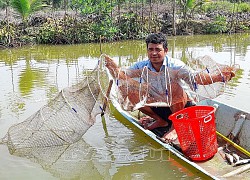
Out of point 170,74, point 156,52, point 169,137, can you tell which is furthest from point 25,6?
point 169,137

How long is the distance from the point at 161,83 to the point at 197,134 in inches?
37.4

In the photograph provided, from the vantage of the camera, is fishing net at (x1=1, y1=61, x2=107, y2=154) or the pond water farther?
fishing net at (x1=1, y1=61, x2=107, y2=154)

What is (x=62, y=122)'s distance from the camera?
4.58 metres

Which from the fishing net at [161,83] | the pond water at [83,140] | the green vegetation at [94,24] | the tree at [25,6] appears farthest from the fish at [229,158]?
the tree at [25,6]

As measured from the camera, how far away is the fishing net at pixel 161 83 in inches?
169

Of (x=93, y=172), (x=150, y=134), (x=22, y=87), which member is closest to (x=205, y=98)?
(x=150, y=134)

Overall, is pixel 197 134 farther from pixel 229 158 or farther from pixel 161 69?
pixel 161 69

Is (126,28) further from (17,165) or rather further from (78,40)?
(17,165)

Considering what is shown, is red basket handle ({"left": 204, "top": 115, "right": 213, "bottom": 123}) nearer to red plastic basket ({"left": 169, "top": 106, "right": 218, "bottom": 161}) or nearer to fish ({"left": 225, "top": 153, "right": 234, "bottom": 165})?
red plastic basket ({"left": 169, "top": 106, "right": 218, "bottom": 161})

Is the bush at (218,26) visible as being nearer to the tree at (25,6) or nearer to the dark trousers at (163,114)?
the tree at (25,6)

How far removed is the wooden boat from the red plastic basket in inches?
3.6

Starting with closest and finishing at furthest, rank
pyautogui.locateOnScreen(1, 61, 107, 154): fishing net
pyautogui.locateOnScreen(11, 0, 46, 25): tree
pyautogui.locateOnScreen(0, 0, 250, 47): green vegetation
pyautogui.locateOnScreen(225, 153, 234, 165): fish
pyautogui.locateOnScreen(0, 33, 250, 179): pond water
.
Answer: pyautogui.locateOnScreen(225, 153, 234, 165): fish, pyautogui.locateOnScreen(0, 33, 250, 179): pond water, pyautogui.locateOnScreen(1, 61, 107, 154): fishing net, pyautogui.locateOnScreen(11, 0, 46, 25): tree, pyautogui.locateOnScreen(0, 0, 250, 47): green vegetation

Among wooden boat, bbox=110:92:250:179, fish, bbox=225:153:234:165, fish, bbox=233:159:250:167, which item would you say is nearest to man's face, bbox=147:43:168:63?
wooden boat, bbox=110:92:250:179

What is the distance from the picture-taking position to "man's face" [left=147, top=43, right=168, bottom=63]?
4262mm
